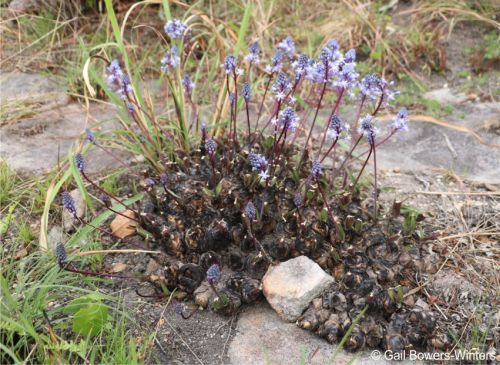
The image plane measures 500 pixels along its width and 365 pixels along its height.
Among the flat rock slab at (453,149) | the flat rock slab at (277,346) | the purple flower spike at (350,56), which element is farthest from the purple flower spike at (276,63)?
the flat rock slab at (277,346)

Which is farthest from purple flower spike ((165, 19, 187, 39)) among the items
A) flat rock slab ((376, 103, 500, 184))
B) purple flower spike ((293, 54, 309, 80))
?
flat rock slab ((376, 103, 500, 184))

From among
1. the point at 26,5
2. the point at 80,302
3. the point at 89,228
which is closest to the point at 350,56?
the point at 89,228

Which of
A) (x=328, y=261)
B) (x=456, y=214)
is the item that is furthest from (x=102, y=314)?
(x=456, y=214)

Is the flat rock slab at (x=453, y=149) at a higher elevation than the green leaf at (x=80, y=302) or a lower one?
lower

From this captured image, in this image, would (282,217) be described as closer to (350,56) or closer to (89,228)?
(350,56)

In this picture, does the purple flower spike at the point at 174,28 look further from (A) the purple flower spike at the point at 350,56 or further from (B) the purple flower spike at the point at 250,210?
(B) the purple flower spike at the point at 250,210
